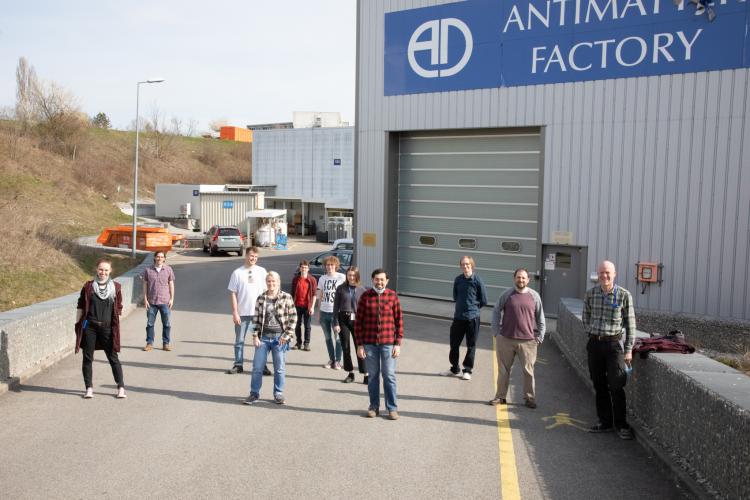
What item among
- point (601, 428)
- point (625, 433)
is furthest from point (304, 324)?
→ point (625, 433)

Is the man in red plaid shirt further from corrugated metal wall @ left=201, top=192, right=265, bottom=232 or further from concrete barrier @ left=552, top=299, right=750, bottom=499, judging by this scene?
corrugated metal wall @ left=201, top=192, right=265, bottom=232

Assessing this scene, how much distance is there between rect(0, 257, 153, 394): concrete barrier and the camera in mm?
9648

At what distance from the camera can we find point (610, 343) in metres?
7.93

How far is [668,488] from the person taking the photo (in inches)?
256

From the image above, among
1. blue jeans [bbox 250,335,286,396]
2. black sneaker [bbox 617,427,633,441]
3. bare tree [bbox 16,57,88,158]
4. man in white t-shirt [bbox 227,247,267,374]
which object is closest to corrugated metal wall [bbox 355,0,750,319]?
black sneaker [bbox 617,427,633,441]

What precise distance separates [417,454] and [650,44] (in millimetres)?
13085

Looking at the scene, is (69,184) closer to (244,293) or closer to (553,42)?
(553,42)

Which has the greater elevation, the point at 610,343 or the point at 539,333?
the point at 610,343

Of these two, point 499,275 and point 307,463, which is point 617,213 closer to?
point 499,275

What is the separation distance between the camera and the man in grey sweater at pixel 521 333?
9328 mm

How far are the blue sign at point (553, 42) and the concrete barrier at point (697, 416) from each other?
1039 centimetres

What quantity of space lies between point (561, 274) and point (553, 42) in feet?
19.1

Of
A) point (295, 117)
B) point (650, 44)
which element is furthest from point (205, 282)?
point (295, 117)

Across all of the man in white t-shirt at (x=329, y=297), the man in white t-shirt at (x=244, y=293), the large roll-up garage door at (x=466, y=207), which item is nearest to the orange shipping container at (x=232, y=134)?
the large roll-up garage door at (x=466, y=207)
